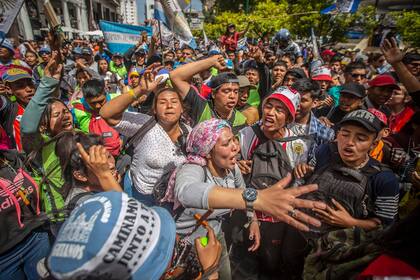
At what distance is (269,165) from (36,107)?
7.66 ft

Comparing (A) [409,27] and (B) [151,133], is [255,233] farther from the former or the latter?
(A) [409,27]

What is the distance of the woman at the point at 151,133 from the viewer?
8.36 feet

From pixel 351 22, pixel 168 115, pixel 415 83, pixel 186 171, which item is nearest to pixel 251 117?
pixel 168 115

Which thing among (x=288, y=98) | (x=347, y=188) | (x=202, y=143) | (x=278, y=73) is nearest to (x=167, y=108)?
(x=202, y=143)

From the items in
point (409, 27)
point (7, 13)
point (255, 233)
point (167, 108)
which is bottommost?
point (255, 233)

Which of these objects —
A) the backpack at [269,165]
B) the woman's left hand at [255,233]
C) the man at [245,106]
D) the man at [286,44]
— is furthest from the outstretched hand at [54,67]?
the man at [286,44]

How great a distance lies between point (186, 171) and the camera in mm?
1906

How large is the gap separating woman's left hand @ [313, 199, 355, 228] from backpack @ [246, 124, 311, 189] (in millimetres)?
598

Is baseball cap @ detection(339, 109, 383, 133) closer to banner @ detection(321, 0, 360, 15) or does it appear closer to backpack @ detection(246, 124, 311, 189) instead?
backpack @ detection(246, 124, 311, 189)

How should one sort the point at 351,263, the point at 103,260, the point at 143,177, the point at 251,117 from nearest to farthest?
the point at 103,260 < the point at 351,263 < the point at 143,177 < the point at 251,117

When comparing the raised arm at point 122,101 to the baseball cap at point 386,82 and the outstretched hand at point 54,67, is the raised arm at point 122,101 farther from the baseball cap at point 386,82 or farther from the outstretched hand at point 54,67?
the baseball cap at point 386,82

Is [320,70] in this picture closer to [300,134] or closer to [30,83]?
[300,134]

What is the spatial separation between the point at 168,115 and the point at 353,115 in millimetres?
1749

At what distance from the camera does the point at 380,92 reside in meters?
3.65
